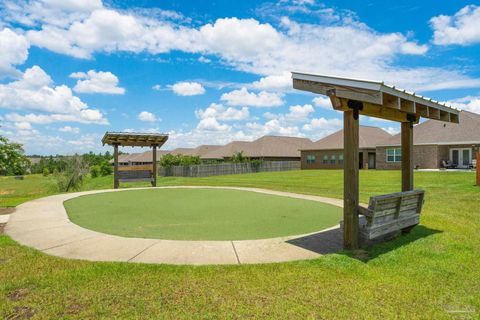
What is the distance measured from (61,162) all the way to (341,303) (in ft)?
84.4

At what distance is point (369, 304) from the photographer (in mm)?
3506

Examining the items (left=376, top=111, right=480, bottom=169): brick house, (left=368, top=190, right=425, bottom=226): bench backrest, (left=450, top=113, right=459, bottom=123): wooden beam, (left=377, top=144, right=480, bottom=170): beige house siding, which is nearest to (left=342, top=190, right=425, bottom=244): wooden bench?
(left=368, top=190, right=425, bottom=226): bench backrest

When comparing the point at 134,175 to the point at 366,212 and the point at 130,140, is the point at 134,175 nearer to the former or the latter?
the point at 130,140

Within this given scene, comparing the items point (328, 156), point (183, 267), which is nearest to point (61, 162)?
point (183, 267)

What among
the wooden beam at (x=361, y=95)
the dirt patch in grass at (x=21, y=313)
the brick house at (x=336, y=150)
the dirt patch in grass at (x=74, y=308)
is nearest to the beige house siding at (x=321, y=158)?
the brick house at (x=336, y=150)

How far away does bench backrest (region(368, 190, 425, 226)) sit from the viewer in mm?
5332

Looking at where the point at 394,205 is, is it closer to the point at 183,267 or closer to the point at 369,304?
the point at 369,304

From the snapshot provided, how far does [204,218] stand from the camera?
26.7 feet

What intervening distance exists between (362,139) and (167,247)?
3790cm

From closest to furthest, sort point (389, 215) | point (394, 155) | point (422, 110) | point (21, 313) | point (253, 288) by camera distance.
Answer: point (21, 313) → point (253, 288) → point (389, 215) → point (422, 110) → point (394, 155)

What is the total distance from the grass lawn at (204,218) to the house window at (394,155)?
27.2m

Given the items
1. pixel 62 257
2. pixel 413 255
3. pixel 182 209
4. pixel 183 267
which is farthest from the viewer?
pixel 182 209

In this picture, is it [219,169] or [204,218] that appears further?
[219,169]

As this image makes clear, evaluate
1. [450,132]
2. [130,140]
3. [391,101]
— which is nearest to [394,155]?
[450,132]
